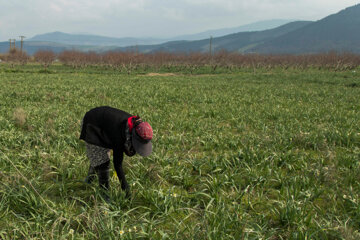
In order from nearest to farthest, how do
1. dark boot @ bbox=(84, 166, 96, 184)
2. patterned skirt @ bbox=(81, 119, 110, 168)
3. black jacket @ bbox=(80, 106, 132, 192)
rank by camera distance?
black jacket @ bbox=(80, 106, 132, 192) → patterned skirt @ bbox=(81, 119, 110, 168) → dark boot @ bbox=(84, 166, 96, 184)

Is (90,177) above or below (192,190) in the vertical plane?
above

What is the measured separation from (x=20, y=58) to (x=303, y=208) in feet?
272

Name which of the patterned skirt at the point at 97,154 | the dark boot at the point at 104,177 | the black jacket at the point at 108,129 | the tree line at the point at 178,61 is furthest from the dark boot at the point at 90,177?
the tree line at the point at 178,61

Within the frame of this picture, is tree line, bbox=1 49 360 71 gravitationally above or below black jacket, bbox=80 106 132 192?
above

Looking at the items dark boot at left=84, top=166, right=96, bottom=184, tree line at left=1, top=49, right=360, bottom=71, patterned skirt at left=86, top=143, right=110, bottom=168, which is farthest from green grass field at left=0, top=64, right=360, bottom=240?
tree line at left=1, top=49, right=360, bottom=71

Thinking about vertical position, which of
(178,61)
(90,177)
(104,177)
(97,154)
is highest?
(178,61)

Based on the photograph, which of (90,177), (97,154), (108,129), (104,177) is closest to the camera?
(108,129)

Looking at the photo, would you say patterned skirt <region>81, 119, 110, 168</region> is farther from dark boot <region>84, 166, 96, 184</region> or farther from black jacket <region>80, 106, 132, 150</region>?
dark boot <region>84, 166, 96, 184</region>

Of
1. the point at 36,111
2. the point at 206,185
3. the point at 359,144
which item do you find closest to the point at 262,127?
the point at 359,144

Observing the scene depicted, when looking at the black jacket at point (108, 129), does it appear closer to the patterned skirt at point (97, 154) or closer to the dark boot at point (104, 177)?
the patterned skirt at point (97, 154)

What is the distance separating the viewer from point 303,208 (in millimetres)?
3809

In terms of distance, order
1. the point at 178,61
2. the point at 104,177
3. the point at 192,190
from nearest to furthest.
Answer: the point at 104,177 → the point at 192,190 → the point at 178,61

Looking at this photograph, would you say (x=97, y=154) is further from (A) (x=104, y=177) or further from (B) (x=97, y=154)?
(A) (x=104, y=177)

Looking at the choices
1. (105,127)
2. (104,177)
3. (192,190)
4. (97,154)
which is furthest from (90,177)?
(192,190)
